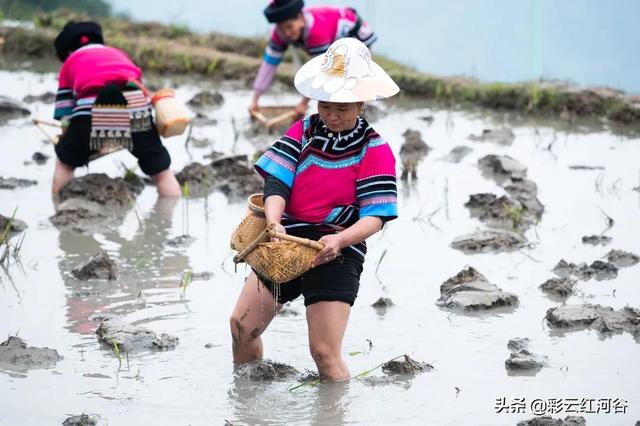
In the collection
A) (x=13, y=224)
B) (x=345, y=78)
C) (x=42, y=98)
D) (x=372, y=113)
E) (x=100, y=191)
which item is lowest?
(x=13, y=224)

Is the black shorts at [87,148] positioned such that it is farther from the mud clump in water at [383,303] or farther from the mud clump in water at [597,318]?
the mud clump in water at [597,318]

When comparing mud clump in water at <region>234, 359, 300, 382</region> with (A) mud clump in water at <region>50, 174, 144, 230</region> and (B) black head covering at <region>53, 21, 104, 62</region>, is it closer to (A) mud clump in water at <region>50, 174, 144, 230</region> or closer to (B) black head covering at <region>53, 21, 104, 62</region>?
(A) mud clump in water at <region>50, 174, 144, 230</region>

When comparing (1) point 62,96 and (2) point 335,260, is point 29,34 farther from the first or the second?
(2) point 335,260

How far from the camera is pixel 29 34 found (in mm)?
11273

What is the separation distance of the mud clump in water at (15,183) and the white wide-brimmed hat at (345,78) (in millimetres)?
3541

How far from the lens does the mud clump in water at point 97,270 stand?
5348mm

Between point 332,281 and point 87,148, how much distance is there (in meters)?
3.18

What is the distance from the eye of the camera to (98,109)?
6.48 m

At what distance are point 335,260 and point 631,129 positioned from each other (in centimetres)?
502

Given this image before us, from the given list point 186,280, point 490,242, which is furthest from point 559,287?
point 186,280

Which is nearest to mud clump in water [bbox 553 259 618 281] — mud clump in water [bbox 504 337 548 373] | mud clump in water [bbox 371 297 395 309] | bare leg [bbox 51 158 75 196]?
mud clump in water [bbox 371 297 395 309]

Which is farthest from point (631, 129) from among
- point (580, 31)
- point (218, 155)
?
point (218, 155)

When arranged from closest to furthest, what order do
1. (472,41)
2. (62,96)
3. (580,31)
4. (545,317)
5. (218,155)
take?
1. (545,317)
2. (62,96)
3. (218,155)
4. (580,31)
5. (472,41)

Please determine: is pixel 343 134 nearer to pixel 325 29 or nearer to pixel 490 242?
pixel 490 242
